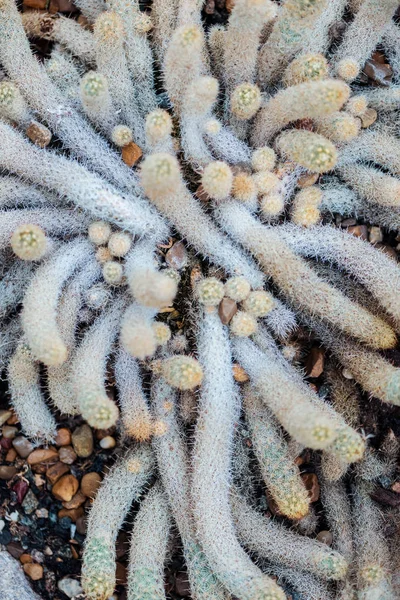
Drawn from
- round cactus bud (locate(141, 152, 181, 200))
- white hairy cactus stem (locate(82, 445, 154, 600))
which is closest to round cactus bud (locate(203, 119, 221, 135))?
round cactus bud (locate(141, 152, 181, 200))

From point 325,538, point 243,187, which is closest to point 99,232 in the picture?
point 243,187

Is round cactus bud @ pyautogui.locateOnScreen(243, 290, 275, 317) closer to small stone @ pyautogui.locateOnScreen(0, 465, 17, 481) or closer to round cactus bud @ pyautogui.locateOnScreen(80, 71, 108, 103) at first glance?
→ round cactus bud @ pyautogui.locateOnScreen(80, 71, 108, 103)

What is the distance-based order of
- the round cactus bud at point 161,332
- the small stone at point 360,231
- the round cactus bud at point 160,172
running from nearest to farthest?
1. the round cactus bud at point 160,172
2. the round cactus bud at point 161,332
3. the small stone at point 360,231

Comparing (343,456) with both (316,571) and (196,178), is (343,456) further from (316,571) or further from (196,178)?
(196,178)

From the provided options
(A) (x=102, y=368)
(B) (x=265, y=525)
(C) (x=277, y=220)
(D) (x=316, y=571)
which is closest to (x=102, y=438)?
(A) (x=102, y=368)

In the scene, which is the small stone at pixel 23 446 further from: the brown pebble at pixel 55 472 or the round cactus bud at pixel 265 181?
the round cactus bud at pixel 265 181

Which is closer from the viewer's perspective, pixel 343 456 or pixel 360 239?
pixel 343 456

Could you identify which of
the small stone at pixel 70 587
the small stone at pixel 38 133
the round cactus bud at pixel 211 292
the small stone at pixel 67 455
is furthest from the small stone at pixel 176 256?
the small stone at pixel 70 587
